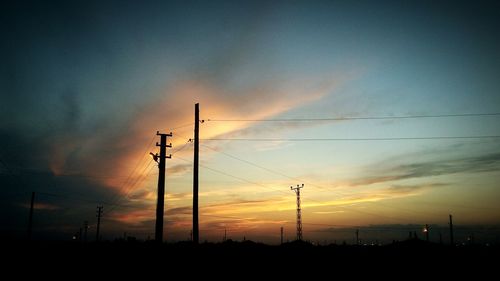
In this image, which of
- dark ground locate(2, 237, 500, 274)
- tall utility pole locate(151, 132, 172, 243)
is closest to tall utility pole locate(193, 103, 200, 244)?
dark ground locate(2, 237, 500, 274)

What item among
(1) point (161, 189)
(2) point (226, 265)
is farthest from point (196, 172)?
(1) point (161, 189)

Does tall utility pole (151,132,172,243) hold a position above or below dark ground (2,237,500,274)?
above

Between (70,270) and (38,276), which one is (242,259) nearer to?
(70,270)

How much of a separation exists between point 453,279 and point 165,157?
89.0ft

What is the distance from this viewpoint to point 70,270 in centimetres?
2062

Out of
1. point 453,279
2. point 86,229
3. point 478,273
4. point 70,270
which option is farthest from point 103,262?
point 86,229

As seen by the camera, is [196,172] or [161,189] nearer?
[196,172]

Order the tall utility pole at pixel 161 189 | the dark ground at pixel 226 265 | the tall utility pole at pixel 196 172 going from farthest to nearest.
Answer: the tall utility pole at pixel 161 189, the tall utility pole at pixel 196 172, the dark ground at pixel 226 265

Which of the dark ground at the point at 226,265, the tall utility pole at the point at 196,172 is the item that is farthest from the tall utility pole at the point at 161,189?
the tall utility pole at the point at 196,172

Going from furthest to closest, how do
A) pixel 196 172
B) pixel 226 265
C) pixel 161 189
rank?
pixel 161 189, pixel 196 172, pixel 226 265

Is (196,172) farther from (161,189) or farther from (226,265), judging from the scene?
(161,189)

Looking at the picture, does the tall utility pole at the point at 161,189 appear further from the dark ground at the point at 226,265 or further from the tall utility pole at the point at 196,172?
the tall utility pole at the point at 196,172

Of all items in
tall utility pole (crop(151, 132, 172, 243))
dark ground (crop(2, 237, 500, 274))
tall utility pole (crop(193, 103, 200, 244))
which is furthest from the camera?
tall utility pole (crop(151, 132, 172, 243))

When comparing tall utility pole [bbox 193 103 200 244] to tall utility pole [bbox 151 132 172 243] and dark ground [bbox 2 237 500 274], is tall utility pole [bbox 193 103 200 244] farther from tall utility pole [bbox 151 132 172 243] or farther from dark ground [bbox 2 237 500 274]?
tall utility pole [bbox 151 132 172 243]
